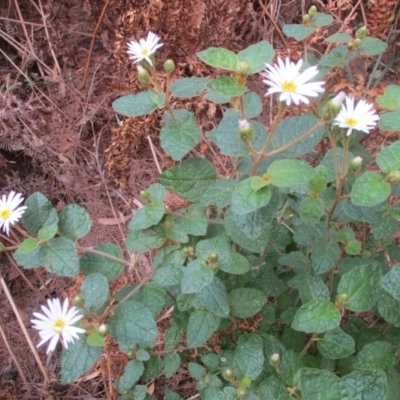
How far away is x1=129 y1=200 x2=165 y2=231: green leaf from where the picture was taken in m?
1.13

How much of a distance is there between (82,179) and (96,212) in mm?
206

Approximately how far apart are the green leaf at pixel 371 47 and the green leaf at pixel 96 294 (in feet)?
3.16

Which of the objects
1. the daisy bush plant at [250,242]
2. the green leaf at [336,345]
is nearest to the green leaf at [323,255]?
the daisy bush plant at [250,242]

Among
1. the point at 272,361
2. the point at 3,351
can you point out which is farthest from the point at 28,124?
the point at 272,361

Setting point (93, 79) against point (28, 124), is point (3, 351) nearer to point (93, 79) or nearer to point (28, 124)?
point (28, 124)

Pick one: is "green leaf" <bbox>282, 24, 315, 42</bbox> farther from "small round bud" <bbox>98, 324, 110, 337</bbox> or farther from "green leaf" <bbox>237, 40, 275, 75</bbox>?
"small round bud" <bbox>98, 324, 110, 337</bbox>

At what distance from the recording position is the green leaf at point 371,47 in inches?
52.8

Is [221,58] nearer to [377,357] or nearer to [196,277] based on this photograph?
[196,277]

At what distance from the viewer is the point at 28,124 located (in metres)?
2.45

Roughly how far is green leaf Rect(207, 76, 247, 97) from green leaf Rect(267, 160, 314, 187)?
156 mm

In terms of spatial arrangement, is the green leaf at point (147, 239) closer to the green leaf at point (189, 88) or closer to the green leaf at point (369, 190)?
the green leaf at point (189, 88)

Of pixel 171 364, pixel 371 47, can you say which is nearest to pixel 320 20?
pixel 371 47

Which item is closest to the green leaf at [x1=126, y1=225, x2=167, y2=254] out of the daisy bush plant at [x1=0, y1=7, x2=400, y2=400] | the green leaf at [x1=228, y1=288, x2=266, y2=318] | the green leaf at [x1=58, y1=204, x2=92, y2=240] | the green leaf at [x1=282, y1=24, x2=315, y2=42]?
the daisy bush plant at [x1=0, y1=7, x2=400, y2=400]

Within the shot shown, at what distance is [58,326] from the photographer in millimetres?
986
